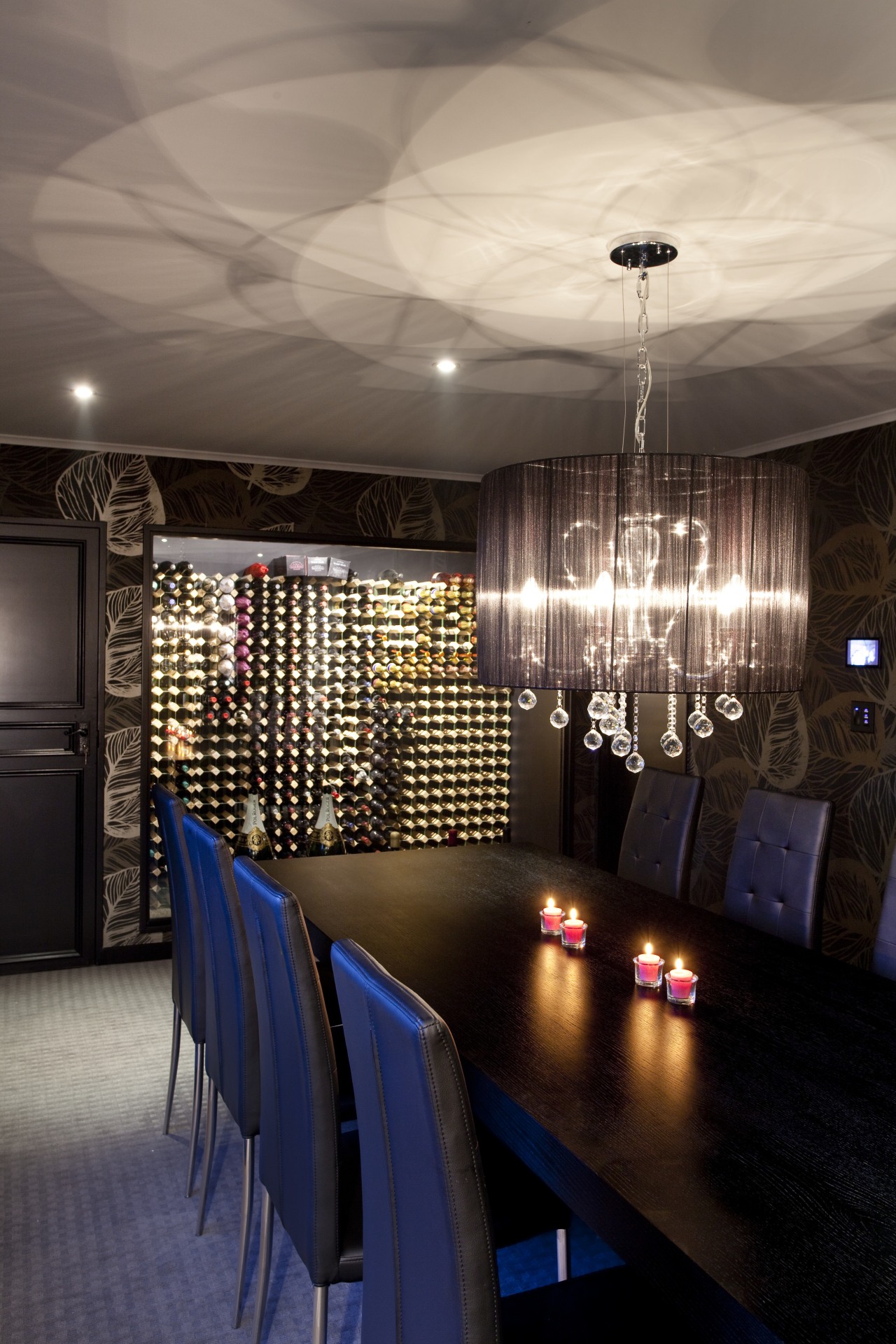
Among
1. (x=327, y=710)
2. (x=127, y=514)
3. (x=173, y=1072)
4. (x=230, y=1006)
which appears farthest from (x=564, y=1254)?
(x=127, y=514)

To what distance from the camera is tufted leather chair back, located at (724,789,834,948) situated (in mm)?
2961

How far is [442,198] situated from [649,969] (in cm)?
182

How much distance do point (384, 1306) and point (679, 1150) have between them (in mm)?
494

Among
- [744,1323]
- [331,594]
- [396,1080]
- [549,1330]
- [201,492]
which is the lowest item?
[549,1330]

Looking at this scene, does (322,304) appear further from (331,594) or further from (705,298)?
(331,594)

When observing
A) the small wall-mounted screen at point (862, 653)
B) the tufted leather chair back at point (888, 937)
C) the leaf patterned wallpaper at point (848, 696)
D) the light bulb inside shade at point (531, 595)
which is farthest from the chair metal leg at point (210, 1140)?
the small wall-mounted screen at point (862, 653)

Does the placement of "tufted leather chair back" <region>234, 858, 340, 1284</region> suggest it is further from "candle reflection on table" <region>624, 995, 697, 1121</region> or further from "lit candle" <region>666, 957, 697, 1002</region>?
"lit candle" <region>666, 957, 697, 1002</region>

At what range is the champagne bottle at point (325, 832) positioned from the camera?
17.4ft

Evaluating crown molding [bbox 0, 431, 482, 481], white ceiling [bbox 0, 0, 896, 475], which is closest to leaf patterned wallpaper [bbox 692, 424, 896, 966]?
white ceiling [bbox 0, 0, 896, 475]

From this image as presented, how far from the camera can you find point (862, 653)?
14.2 feet

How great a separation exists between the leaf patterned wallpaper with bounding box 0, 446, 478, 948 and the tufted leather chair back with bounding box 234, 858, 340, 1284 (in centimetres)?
322

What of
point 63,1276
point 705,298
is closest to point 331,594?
point 705,298

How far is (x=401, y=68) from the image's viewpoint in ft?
5.73

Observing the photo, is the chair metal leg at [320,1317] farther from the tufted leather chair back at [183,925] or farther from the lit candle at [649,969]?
the tufted leather chair back at [183,925]
